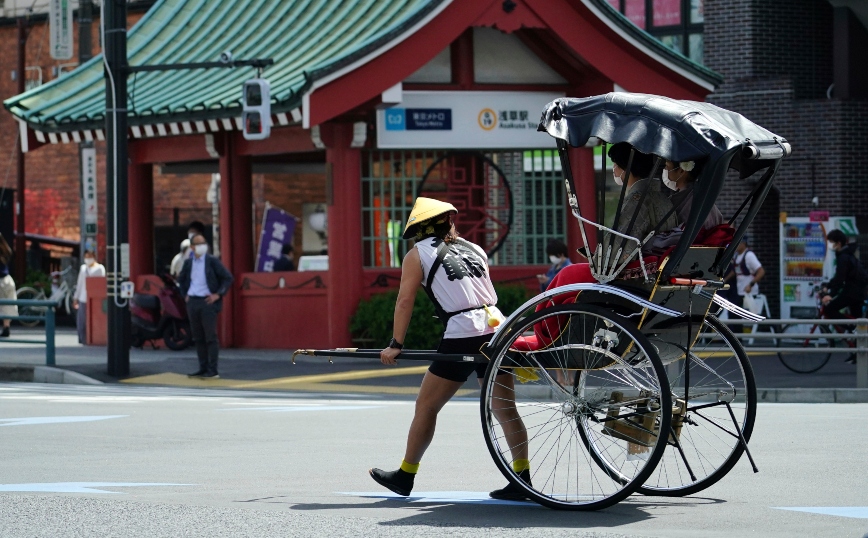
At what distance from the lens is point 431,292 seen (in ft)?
27.1

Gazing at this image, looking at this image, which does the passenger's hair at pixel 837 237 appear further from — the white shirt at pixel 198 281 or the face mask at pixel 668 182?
the face mask at pixel 668 182

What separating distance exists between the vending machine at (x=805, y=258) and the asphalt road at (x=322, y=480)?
11.4 metres

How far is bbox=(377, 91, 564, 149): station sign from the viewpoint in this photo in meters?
21.5

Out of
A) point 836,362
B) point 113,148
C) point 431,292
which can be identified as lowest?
point 836,362

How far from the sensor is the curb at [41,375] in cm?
1864

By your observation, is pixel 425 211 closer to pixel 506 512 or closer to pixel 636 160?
pixel 636 160

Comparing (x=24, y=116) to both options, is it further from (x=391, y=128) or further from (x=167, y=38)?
(x=391, y=128)

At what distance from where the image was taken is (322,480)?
909 cm

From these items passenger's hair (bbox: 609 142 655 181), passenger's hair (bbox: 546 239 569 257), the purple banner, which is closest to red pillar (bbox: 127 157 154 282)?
the purple banner

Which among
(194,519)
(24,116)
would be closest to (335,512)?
(194,519)

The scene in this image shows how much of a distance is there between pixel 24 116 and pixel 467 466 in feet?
55.8

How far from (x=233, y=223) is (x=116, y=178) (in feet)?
15.8

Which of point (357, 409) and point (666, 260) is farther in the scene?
point (357, 409)

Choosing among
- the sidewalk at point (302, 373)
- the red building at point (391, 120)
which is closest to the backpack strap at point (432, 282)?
the sidewalk at point (302, 373)
